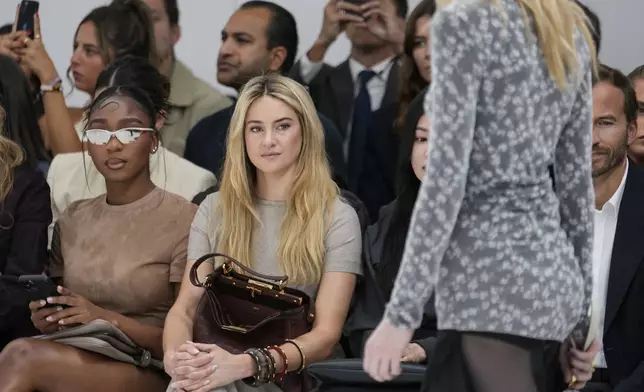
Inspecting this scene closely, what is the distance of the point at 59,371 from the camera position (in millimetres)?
2760

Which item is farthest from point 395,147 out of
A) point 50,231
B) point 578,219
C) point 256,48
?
point 578,219

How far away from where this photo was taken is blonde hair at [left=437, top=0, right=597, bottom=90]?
5.90 ft

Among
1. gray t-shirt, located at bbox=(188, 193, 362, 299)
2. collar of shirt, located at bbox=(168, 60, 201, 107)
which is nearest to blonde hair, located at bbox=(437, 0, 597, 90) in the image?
gray t-shirt, located at bbox=(188, 193, 362, 299)

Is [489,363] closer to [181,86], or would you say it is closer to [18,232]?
[18,232]

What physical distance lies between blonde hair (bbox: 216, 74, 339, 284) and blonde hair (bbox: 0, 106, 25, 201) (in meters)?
0.67

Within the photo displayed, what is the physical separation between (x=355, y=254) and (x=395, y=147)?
31.9 inches

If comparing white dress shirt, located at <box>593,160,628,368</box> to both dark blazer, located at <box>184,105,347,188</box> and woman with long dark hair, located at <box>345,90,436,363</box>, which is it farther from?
dark blazer, located at <box>184,105,347,188</box>

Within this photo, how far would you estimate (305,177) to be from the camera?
9.49 ft

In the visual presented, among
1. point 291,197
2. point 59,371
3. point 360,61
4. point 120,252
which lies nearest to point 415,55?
point 360,61

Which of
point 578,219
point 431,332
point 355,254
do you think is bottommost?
point 431,332

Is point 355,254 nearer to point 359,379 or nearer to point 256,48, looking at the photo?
point 359,379

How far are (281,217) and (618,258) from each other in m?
0.84

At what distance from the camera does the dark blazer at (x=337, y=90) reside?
3.71m

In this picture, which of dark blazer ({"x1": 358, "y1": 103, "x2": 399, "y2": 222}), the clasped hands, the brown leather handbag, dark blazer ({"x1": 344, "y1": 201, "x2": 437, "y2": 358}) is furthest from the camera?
dark blazer ({"x1": 358, "y1": 103, "x2": 399, "y2": 222})
